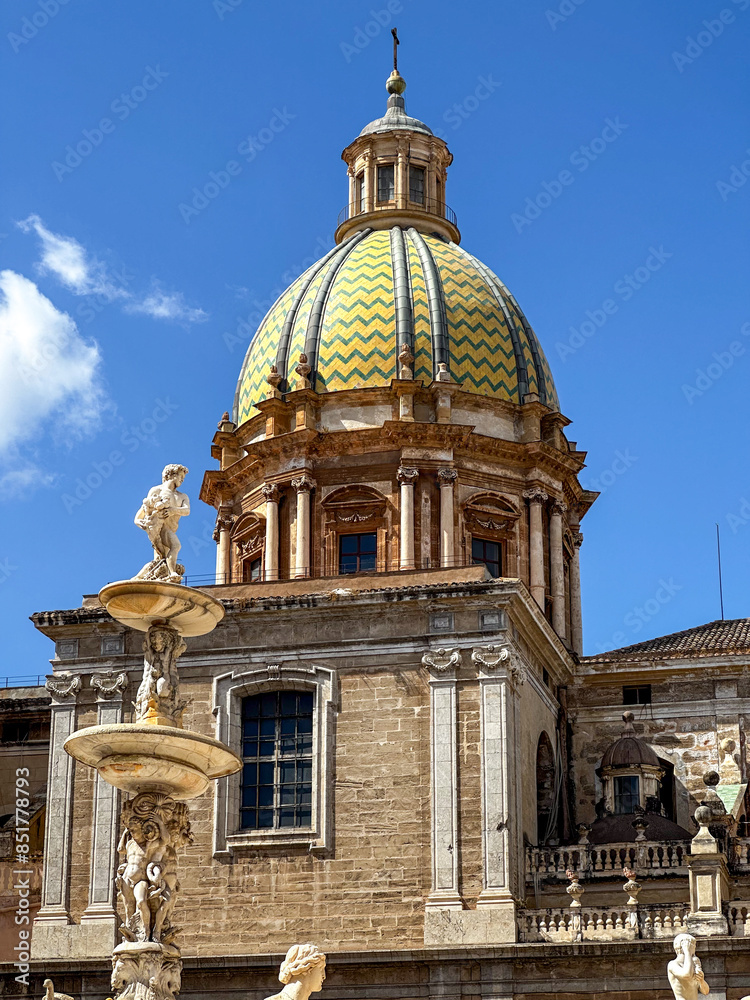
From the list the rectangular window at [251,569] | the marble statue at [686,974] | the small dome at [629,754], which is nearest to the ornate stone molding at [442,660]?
the small dome at [629,754]

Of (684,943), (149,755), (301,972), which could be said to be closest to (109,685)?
(149,755)

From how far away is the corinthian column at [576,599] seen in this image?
4117cm

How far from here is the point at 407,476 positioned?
126ft

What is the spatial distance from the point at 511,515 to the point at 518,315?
622 cm

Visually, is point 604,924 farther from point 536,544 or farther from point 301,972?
point 301,972

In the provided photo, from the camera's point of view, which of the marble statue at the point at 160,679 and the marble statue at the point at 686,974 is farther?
the marble statue at the point at 160,679

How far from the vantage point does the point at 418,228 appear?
44.3 meters

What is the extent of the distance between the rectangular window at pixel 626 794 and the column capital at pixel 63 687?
11.4m

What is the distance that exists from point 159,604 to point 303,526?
20052mm

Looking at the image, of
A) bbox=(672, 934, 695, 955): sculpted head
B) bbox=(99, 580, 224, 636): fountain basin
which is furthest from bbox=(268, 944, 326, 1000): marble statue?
bbox=(99, 580, 224, 636): fountain basin

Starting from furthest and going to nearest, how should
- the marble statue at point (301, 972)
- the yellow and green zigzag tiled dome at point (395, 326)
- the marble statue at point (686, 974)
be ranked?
the yellow and green zigzag tiled dome at point (395, 326), the marble statue at point (686, 974), the marble statue at point (301, 972)

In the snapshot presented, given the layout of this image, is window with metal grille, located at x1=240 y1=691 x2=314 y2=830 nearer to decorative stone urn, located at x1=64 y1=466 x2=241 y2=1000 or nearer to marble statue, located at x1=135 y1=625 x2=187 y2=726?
marble statue, located at x1=135 y1=625 x2=187 y2=726

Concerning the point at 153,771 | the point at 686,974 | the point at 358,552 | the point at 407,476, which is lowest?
the point at 686,974

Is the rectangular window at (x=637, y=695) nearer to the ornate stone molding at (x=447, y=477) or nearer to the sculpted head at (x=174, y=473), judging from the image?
the ornate stone molding at (x=447, y=477)
